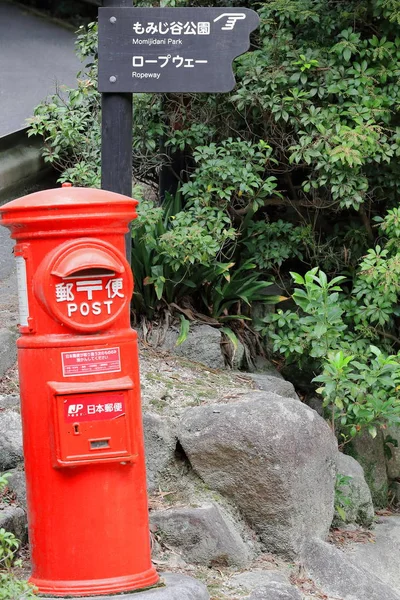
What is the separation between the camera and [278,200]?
7.57 meters

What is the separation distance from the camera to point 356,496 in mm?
5852

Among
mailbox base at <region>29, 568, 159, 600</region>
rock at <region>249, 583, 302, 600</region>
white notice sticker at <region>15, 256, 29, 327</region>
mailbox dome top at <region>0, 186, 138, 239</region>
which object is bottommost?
rock at <region>249, 583, 302, 600</region>

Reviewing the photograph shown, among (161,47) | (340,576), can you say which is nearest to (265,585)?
(340,576)

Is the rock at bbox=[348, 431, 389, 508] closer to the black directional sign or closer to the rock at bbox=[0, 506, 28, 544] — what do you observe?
the rock at bbox=[0, 506, 28, 544]

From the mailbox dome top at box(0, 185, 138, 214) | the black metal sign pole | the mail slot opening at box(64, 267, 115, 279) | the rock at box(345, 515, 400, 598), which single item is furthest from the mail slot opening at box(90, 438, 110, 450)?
the rock at box(345, 515, 400, 598)

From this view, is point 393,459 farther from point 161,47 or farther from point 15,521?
point 161,47

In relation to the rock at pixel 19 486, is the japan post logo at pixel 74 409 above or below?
above

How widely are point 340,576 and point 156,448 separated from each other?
4.04ft

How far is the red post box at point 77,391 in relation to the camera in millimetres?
3660

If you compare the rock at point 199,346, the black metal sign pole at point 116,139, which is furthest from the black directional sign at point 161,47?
the rock at point 199,346

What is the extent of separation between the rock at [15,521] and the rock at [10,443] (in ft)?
1.06

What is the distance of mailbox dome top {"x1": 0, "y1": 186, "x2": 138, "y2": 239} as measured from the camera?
12.1ft

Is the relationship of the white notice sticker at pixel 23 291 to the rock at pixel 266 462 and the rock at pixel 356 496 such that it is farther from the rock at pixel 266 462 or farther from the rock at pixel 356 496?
the rock at pixel 356 496

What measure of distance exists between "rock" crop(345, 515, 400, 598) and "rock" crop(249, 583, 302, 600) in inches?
32.2
